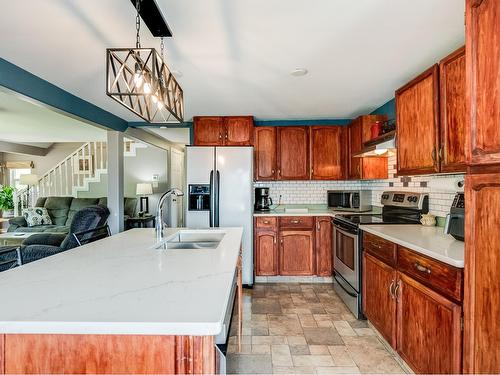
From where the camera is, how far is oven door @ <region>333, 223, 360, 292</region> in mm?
2896

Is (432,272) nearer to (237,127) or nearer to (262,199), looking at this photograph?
(262,199)

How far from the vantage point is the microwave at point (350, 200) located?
3969mm

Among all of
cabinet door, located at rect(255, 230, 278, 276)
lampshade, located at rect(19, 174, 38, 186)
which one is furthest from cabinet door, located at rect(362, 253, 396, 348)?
lampshade, located at rect(19, 174, 38, 186)

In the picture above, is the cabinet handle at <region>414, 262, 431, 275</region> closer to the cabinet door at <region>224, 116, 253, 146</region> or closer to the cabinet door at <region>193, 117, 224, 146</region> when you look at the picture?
the cabinet door at <region>224, 116, 253, 146</region>

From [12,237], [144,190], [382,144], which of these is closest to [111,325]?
[382,144]

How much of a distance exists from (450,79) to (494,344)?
156cm

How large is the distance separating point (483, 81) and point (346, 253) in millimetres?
2302

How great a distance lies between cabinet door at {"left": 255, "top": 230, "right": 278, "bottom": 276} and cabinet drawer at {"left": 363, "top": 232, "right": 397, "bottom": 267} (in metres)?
1.46

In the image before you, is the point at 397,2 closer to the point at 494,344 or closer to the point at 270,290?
the point at 494,344

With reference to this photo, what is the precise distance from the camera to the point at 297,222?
3.96 m

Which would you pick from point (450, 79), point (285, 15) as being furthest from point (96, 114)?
point (450, 79)

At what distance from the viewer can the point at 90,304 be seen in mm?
926

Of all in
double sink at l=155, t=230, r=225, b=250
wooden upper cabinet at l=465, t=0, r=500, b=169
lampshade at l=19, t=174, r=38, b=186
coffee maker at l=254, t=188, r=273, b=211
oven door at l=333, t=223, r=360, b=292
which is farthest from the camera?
lampshade at l=19, t=174, r=38, b=186

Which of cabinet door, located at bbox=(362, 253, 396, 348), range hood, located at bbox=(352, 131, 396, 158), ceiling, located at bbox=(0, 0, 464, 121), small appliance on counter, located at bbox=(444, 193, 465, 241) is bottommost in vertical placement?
cabinet door, located at bbox=(362, 253, 396, 348)
